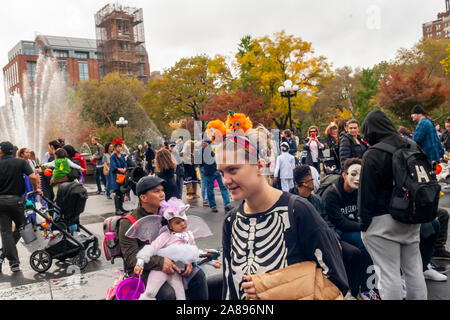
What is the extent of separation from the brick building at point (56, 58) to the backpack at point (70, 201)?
87689 mm

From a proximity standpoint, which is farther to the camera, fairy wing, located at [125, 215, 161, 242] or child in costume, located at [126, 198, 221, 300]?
fairy wing, located at [125, 215, 161, 242]

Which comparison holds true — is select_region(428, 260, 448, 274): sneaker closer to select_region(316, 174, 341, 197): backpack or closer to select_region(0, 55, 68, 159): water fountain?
select_region(316, 174, 341, 197): backpack

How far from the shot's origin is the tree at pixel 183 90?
43062mm

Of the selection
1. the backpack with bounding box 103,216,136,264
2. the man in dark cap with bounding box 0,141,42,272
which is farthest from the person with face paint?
the man in dark cap with bounding box 0,141,42,272

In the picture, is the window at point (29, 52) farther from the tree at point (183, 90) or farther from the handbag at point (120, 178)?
the handbag at point (120, 178)

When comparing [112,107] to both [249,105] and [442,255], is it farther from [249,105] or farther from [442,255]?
[442,255]

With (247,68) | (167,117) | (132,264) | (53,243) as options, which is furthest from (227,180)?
(167,117)

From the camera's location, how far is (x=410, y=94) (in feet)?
105

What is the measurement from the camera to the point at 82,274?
17.6 ft

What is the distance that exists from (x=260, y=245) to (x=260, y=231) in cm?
7

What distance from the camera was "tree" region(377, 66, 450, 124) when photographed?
31281 mm

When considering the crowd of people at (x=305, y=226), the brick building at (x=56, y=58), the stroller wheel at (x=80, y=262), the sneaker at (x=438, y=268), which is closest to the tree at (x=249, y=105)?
the crowd of people at (x=305, y=226)

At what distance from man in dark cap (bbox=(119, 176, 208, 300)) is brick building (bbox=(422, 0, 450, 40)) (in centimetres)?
11988

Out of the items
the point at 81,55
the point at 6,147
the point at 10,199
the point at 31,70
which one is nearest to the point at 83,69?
the point at 81,55
